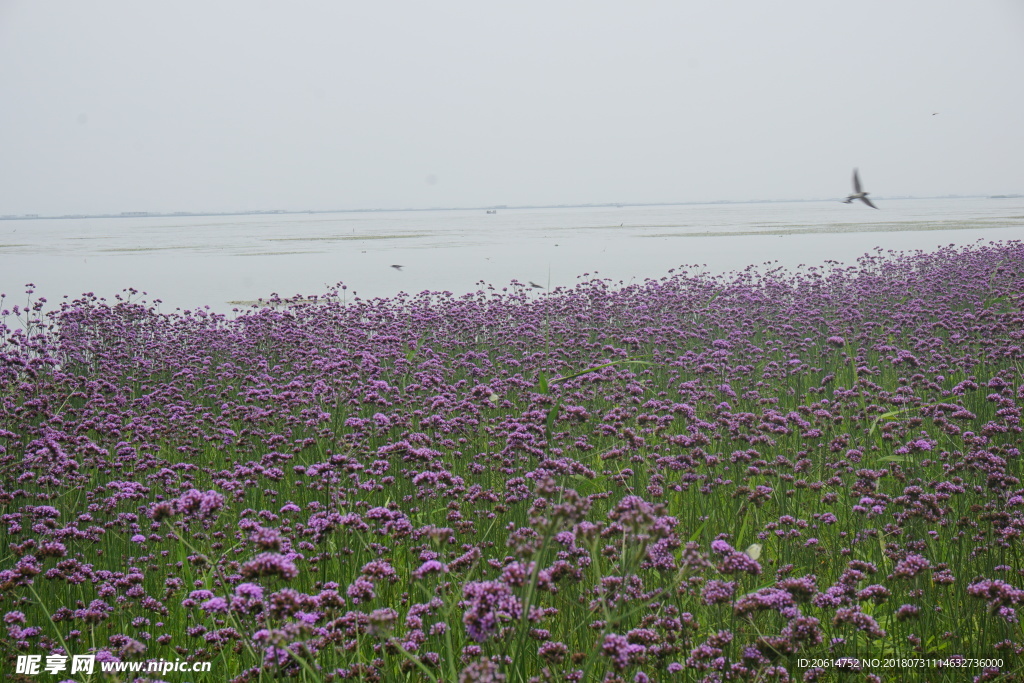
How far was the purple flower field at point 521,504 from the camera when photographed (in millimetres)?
3062

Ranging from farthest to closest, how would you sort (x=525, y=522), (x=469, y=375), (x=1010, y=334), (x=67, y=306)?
(x=67, y=306) → (x=469, y=375) → (x=1010, y=334) → (x=525, y=522)

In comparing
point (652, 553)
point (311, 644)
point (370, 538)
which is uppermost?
point (652, 553)

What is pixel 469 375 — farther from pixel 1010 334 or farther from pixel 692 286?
pixel 692 286

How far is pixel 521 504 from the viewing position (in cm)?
579

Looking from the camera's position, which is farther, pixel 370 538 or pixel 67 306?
pixel 67 306

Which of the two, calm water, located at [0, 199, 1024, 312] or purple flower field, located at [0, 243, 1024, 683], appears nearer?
purple flower field, located at [0, 243, 1024, 683]

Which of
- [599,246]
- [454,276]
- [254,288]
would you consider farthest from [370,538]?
[599,246]

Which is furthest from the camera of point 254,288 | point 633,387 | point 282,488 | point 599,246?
point 599,246

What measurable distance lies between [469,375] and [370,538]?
18.8ft

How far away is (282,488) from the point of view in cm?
662

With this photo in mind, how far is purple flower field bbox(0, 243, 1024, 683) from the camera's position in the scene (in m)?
3.06

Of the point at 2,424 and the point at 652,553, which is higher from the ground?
the point at 652,553

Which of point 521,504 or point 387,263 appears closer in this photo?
point 521,504

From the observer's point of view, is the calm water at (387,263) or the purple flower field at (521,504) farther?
the calm water at (387,263)
